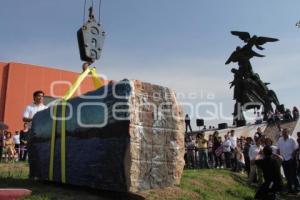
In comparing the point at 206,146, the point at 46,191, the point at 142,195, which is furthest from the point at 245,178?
the point at 46,191

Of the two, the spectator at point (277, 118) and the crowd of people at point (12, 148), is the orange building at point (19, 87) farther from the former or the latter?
the spectator at point (277, 118)

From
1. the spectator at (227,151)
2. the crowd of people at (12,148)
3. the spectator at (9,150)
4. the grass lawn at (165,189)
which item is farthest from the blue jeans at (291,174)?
the spectator at (9,150)

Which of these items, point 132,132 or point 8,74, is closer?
point 132,132

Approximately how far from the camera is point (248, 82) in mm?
28453

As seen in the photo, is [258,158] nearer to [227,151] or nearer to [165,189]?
[227,151]

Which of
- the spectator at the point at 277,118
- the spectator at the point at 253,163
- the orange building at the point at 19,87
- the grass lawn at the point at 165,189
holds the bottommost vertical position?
the grass lawn at the point at 165,189

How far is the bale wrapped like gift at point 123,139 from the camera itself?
534cm

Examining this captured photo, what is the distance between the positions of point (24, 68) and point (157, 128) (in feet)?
75.7

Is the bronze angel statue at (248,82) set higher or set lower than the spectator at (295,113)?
higher

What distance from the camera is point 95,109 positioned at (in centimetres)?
568

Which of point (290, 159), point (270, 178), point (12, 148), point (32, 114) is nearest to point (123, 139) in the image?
point (32, 114)

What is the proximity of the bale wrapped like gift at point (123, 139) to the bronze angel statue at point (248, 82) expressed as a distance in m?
23.0

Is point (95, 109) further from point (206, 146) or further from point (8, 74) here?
point (8, 74)

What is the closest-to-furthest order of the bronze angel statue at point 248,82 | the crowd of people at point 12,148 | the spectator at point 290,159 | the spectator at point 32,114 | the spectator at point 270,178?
the spectator at point 32,114 → the spectator at point 270,178 → the spectator at point 290,159 → the crowd of people at point 12,148 → the bronze angel statue at point 248,82
